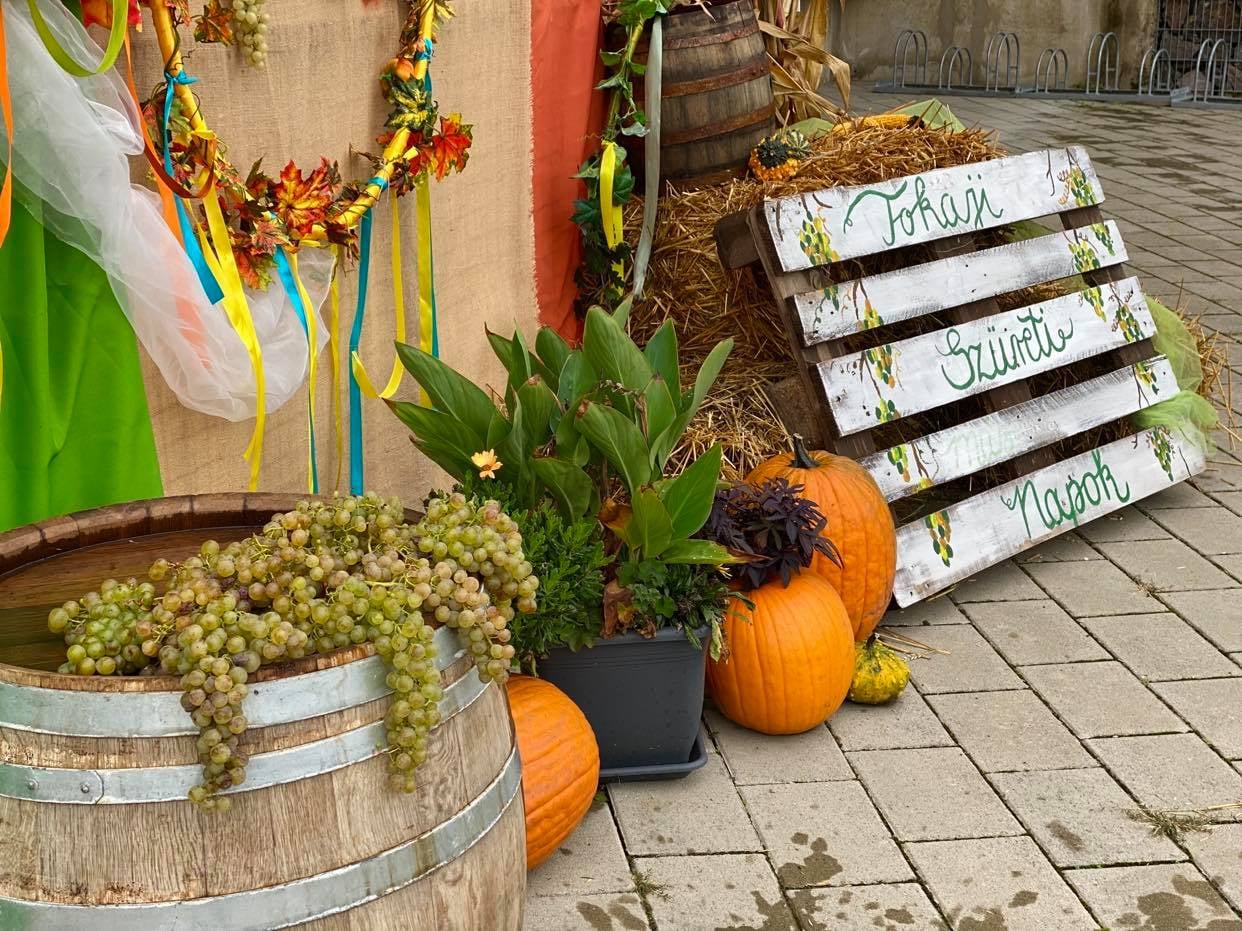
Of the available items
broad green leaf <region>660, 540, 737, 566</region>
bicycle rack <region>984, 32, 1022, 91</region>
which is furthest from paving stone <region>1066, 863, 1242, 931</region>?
→ bicycle rack <region>984, 32, 1022, 91</region>

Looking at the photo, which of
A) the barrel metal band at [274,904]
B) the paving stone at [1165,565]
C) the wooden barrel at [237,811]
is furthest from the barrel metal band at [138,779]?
the paving stone at [1165,565]

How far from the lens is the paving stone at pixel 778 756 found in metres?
3.13

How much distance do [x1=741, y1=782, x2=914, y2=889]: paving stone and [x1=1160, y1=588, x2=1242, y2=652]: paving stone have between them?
4.36ft

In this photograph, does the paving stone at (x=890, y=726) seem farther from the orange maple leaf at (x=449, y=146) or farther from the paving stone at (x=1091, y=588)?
the orange maple leaf at (x=449, y=146)

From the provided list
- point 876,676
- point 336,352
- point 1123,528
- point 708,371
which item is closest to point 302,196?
point 336,352

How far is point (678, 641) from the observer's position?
2.95m

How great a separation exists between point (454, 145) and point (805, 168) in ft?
5.05

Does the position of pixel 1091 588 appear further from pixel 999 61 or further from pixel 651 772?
pixel 999 61

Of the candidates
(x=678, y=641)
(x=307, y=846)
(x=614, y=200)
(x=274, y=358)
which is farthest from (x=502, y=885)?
(x=614, y=200)

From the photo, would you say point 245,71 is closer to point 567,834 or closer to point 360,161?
point 360,161

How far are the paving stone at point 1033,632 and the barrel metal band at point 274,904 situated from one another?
2312 mm

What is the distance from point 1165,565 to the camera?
4.19 metres

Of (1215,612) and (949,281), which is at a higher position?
(949,281)

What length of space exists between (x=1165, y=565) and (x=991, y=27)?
12391 mm
